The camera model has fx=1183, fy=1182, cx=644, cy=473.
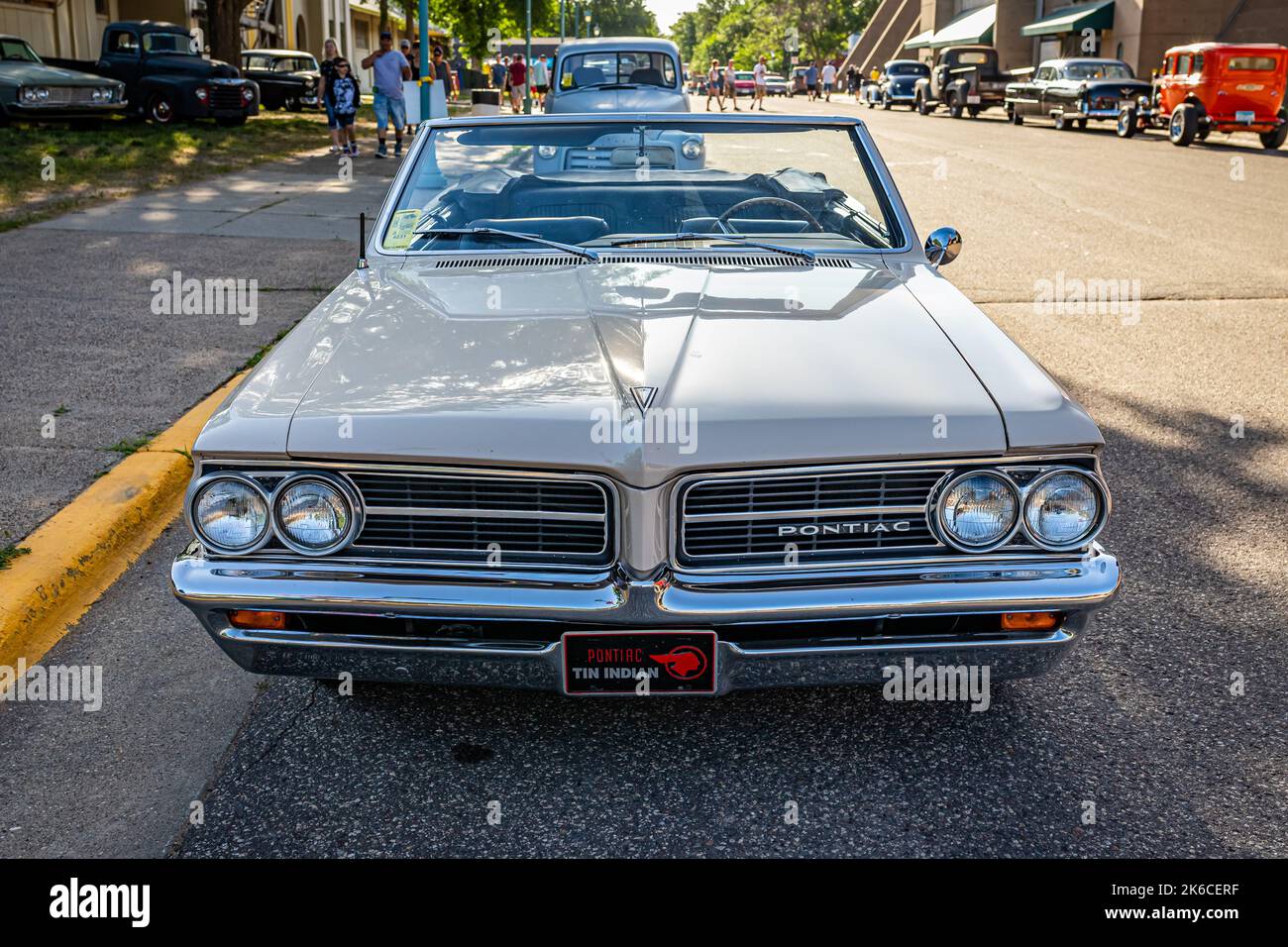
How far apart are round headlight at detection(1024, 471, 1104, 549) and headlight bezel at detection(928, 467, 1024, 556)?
2 cm

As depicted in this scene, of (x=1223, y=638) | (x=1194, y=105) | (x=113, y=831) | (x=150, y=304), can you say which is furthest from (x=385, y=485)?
(x=1194, y=105)

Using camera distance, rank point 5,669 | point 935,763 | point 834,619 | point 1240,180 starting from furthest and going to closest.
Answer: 1. point 1240,180
2. point 5,669
3. point 935,763
4. point 834,619

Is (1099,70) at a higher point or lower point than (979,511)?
higher

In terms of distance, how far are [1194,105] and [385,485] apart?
24603mm

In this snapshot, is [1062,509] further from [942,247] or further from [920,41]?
[920,41]

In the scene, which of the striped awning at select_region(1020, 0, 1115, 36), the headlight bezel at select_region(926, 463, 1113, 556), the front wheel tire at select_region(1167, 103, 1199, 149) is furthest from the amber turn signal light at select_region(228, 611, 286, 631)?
the striped awning at select_region(1020, 0, 1115, 36)

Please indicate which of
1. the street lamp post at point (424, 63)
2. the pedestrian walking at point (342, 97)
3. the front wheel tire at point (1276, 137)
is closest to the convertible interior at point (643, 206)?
the street lamp post at point (424, 63)

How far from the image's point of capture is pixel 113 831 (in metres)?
2.61

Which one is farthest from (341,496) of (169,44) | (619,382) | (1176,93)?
(1176,93)

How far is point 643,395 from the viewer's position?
2574mm

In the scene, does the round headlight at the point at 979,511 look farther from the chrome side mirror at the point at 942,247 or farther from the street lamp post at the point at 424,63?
the street lamp post at the point at 424,63

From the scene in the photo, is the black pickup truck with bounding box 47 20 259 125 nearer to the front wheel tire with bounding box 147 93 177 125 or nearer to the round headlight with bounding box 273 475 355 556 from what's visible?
the front wheel tire with bounding box 147 93 177 125

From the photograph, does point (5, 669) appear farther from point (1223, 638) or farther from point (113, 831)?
point (1223, 638)

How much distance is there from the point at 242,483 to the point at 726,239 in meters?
1.91
